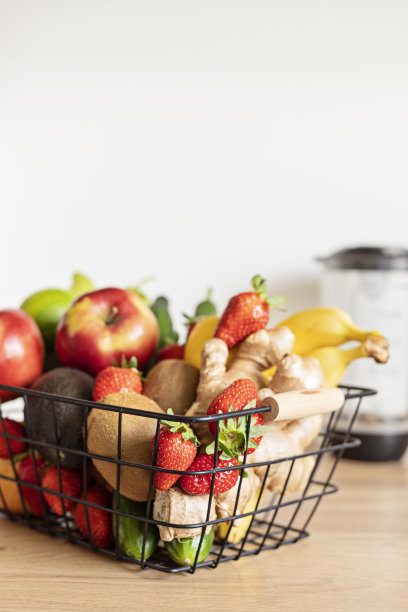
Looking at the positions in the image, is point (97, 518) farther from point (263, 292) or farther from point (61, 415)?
point (263, 292)

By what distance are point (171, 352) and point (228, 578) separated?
0.23m

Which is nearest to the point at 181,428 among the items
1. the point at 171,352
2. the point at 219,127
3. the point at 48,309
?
the point at 171,352

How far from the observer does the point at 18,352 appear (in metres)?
0.67

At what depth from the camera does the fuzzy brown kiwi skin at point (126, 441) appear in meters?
0.52

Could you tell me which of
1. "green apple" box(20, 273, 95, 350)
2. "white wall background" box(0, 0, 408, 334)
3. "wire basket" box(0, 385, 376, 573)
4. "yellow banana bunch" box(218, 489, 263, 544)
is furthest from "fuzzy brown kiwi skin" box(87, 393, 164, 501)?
"white wall background" box(0, 0, 408, 334)

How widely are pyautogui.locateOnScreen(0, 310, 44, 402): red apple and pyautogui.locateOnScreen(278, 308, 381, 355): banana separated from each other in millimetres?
254

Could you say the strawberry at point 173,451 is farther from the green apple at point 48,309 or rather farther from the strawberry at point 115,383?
the green apple at point 48,309

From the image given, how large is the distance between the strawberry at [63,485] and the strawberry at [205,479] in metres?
0.15

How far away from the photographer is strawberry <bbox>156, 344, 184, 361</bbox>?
0.70m

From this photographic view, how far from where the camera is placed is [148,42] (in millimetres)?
1305

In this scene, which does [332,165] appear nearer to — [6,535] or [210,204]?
[210,204]

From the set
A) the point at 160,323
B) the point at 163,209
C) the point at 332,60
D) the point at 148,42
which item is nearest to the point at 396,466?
the point at 160,323

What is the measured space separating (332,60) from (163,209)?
0.42 m

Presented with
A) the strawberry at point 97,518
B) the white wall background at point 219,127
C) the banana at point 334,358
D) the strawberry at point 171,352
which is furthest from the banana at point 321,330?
the white wall background at point 219,127
